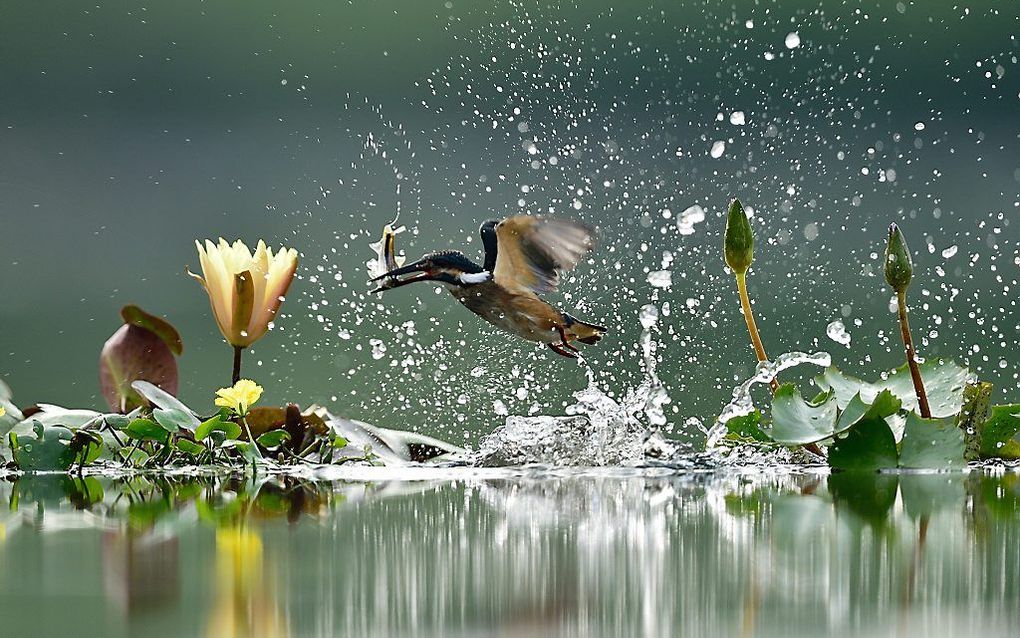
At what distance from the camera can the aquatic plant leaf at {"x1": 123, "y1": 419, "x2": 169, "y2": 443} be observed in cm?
134

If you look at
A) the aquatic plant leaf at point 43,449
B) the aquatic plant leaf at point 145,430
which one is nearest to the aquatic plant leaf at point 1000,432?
the aquatic plant leaf at point 145,430

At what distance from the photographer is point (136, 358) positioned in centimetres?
156

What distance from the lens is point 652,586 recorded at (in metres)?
0.54

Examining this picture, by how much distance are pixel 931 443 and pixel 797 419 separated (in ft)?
0.49

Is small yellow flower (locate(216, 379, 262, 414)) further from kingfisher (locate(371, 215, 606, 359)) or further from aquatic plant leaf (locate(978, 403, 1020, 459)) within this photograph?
aquatic plant leaf (locate(978, 403, 1020, 459))

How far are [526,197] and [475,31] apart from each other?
2015 millimetres

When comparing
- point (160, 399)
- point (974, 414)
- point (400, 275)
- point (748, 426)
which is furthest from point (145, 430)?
point (974, 414)

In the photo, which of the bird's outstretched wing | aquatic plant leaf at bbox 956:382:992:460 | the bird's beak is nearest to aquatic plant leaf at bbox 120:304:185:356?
the bird's beak

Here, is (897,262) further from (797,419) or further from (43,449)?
(43,449)

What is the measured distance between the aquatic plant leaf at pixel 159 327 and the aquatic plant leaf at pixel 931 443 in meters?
0.93

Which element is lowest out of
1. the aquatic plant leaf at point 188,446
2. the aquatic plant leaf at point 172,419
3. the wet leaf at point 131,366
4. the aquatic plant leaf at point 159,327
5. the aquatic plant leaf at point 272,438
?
the aquatic plant leaf at point 188,446

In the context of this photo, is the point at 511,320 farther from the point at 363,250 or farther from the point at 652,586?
the point at 363,250

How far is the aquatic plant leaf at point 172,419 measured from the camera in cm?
132

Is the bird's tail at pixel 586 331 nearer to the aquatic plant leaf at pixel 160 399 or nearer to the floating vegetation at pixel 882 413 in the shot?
the floating vegetation at pixel 882 413
